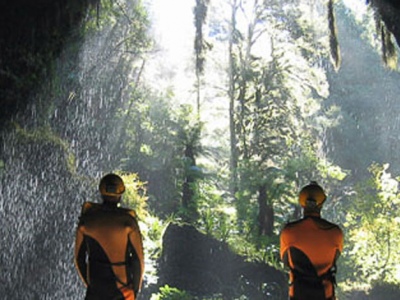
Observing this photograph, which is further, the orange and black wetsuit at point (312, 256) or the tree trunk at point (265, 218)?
the tree trunk at point (265, 218)

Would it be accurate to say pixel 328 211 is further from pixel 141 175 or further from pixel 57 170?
pixel 57 170

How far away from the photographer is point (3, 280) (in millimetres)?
8688

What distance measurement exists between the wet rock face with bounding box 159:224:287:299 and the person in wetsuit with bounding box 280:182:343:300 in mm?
11713

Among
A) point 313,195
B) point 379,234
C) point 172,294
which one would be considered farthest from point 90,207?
point 379,234

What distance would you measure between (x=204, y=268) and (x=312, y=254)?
12.6 meters

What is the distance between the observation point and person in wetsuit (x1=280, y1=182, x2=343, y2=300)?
3270mm

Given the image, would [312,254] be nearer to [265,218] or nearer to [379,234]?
[379,234]

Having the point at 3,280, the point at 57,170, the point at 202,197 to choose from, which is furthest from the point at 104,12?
the point at 3,280

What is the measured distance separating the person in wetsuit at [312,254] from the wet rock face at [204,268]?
11.7m

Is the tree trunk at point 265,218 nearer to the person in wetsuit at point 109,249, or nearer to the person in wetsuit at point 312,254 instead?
the person in wetsuit at point 312,254

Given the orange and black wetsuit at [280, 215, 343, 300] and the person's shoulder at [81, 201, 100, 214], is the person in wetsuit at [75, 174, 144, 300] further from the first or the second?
the orange and black wetsuit at [280, 215, 343, 300]

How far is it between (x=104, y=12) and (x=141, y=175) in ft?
35.1

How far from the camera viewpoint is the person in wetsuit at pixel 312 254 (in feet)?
10.7

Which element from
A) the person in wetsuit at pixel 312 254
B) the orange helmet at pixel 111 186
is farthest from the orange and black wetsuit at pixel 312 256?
the orange helmet at pixel 111 186
